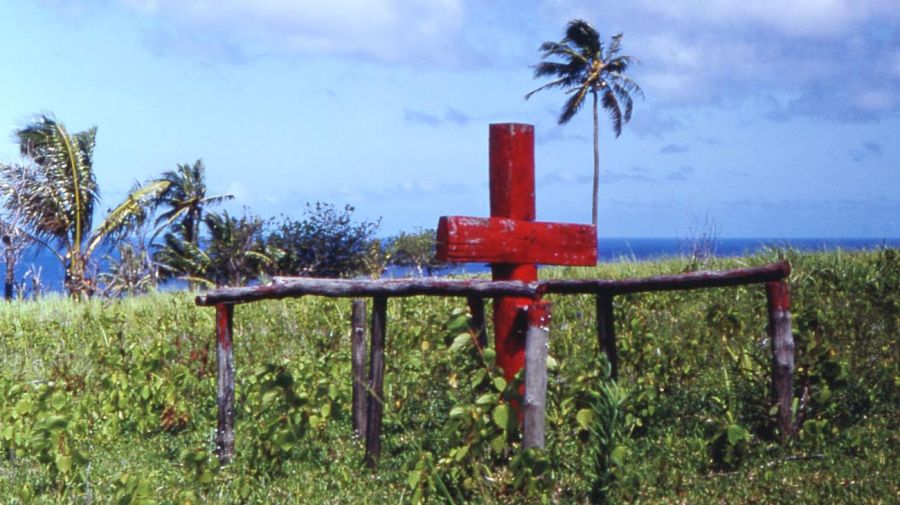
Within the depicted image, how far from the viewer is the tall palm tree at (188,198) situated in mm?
37250

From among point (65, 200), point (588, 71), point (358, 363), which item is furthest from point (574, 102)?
point (358, 363)

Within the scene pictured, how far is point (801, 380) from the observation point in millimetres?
6711

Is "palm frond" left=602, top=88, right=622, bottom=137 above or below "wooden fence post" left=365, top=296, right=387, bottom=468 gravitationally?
above

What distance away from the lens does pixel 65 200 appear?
27828 mm

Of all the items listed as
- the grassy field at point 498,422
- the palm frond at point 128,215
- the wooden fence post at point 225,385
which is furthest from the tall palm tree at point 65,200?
the wooden fence post at point 225,385

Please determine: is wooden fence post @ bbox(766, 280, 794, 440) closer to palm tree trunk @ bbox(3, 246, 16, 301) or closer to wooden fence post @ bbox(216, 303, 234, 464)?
wooden fence post @ bbox(216, 303, 234, 464)

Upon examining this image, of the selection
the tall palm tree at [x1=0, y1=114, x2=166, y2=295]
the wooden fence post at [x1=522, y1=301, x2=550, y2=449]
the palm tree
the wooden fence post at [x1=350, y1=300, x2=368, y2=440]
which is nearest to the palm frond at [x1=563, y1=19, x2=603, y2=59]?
the palm tree

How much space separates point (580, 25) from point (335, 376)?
142 ft

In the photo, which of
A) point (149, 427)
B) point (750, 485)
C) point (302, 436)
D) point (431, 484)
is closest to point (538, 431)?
point (431, 484)

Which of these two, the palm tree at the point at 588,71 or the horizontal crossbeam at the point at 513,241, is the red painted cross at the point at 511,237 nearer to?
the horizontal crossbeam at the point at 513,241

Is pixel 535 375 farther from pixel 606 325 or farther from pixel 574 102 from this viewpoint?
pixel 574 102

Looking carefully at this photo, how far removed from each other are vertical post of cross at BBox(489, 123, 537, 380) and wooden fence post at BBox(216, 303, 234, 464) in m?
1.99

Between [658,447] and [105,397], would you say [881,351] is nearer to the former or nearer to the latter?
[658,447]

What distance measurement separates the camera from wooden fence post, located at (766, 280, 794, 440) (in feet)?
21.0
